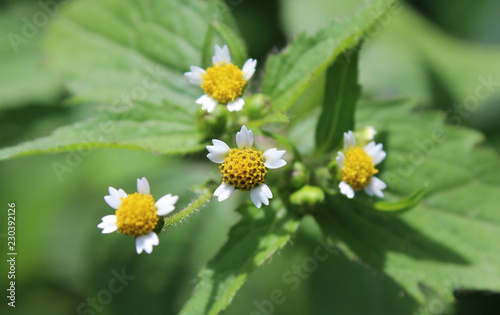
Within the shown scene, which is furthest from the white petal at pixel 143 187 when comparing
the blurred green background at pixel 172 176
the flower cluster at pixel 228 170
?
the blurred green background at pixel 172 176

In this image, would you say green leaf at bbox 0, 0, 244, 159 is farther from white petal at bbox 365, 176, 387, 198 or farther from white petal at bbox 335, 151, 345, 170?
white petal at bbox 365, 176, 387, 198

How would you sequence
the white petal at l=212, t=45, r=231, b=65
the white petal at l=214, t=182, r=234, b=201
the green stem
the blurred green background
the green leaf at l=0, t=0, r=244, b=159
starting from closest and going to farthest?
the green stem < the white petal at l=214, t=182, r=234, b=201 < the white petal at l=212, t=45, r=231, b=65 < the green leaf at l=0, t=0, r=244, b=159 < the blurred green background

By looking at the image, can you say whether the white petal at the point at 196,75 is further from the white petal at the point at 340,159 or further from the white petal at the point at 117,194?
the white petal at the point at 340,159

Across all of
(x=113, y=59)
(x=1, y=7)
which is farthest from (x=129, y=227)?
(x=1, y=7)

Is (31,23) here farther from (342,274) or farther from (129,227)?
A: (342,274)

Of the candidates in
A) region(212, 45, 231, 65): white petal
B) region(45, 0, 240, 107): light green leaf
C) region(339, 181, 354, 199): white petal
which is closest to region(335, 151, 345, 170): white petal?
region(339, 181, 354, 199): white petal

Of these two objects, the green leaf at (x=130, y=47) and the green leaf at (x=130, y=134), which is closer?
the green leaf at (x=130, y=134)
